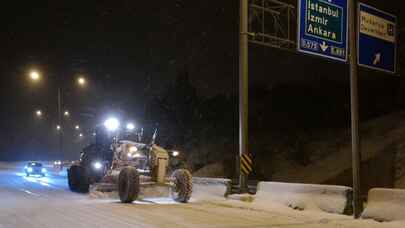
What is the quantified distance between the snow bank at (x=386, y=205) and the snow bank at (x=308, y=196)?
2.98 feet

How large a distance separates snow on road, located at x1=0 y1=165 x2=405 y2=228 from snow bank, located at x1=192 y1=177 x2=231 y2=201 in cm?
173

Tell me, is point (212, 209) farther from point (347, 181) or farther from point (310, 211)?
point (347, 181)

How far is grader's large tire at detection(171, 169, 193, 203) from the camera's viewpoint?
21.4 metres

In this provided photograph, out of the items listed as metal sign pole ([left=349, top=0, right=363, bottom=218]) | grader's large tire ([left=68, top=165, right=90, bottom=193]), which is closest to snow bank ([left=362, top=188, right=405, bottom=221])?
metal sign pole ([left=349, top=0, right=363, bottom=218])

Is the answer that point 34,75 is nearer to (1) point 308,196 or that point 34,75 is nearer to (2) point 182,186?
(2) point 182,186

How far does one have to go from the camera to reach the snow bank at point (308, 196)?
17469mm

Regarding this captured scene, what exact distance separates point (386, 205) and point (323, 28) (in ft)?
23.2

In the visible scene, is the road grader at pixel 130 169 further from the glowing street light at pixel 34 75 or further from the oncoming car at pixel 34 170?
the oncoming car at pixel 34 170

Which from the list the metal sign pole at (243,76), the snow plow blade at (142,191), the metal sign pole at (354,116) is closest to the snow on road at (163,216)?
the metal sign pole at (354,116)

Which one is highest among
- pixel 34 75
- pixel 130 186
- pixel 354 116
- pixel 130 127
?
pixel 34 75

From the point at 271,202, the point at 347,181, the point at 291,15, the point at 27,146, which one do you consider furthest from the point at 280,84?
the point at 27,146

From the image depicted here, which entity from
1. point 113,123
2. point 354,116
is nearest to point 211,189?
point 113,123

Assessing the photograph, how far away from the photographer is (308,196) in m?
18.8

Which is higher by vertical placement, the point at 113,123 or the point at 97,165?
the point at 113,123
